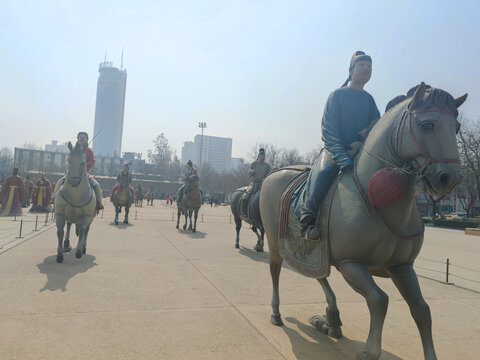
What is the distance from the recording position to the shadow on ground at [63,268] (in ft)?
18.4

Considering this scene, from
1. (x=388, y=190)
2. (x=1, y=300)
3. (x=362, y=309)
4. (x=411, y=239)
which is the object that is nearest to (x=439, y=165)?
(x=388, y=190)

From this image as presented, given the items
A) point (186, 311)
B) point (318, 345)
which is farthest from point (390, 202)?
point (186, 311)

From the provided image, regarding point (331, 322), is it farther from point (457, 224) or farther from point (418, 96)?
point (457, 224)

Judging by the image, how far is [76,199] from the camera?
7695 mm

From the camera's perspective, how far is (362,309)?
5.22 m

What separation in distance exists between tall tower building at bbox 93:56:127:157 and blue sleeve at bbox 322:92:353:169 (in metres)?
188

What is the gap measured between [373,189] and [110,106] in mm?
196544

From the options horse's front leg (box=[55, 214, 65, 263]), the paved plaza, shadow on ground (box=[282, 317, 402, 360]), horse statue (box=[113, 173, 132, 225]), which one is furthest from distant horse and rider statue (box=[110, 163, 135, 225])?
shadow on ground (box=[282, 317, 402, 360])

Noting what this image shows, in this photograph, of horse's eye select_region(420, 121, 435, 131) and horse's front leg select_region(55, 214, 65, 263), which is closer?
horse's eye select_region(420, 121, 435, 131)

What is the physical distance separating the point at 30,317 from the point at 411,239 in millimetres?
4456

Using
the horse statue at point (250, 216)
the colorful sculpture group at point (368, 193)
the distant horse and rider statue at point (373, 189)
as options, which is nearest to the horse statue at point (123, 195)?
the horse statue at point (250, 216)

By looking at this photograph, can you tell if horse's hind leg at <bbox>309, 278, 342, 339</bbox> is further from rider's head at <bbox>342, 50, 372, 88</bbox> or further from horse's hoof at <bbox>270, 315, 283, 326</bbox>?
rider's head at <bbox>342, 50, 372, 88</bbox>

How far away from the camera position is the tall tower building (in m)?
180

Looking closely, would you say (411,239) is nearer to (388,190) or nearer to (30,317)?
(388,190)
